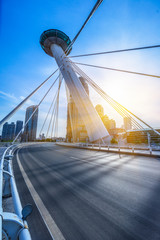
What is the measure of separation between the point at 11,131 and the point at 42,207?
70.4 meters

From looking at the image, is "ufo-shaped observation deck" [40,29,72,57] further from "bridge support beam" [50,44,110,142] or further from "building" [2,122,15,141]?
"building" [2,122,15,141]

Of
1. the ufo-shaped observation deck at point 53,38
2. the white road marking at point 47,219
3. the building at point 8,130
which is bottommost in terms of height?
the white road marking at point 47,219

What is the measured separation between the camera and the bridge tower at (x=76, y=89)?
1898 cm

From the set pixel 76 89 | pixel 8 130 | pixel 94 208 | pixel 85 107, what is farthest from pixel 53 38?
pixel 8 130

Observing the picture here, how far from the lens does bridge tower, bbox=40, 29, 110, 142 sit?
19.0m

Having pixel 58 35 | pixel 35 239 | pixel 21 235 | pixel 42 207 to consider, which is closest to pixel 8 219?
pixel 21 235

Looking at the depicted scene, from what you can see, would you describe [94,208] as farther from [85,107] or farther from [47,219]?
[85,107]

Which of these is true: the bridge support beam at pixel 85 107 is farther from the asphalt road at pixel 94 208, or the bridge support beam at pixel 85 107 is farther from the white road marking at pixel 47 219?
the white road marking at pixel 47 219

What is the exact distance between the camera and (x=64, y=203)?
298 centimetres

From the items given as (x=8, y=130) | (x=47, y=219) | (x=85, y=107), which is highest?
(x=85, y=107)

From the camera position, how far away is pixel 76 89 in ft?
72.5

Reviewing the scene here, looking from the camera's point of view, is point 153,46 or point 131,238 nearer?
point 131,238

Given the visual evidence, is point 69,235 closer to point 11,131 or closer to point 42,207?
point 42,207

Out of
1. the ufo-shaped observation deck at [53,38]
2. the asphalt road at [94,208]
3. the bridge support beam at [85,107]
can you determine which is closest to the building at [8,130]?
the ufo-shaped observation deck at [53,38]
